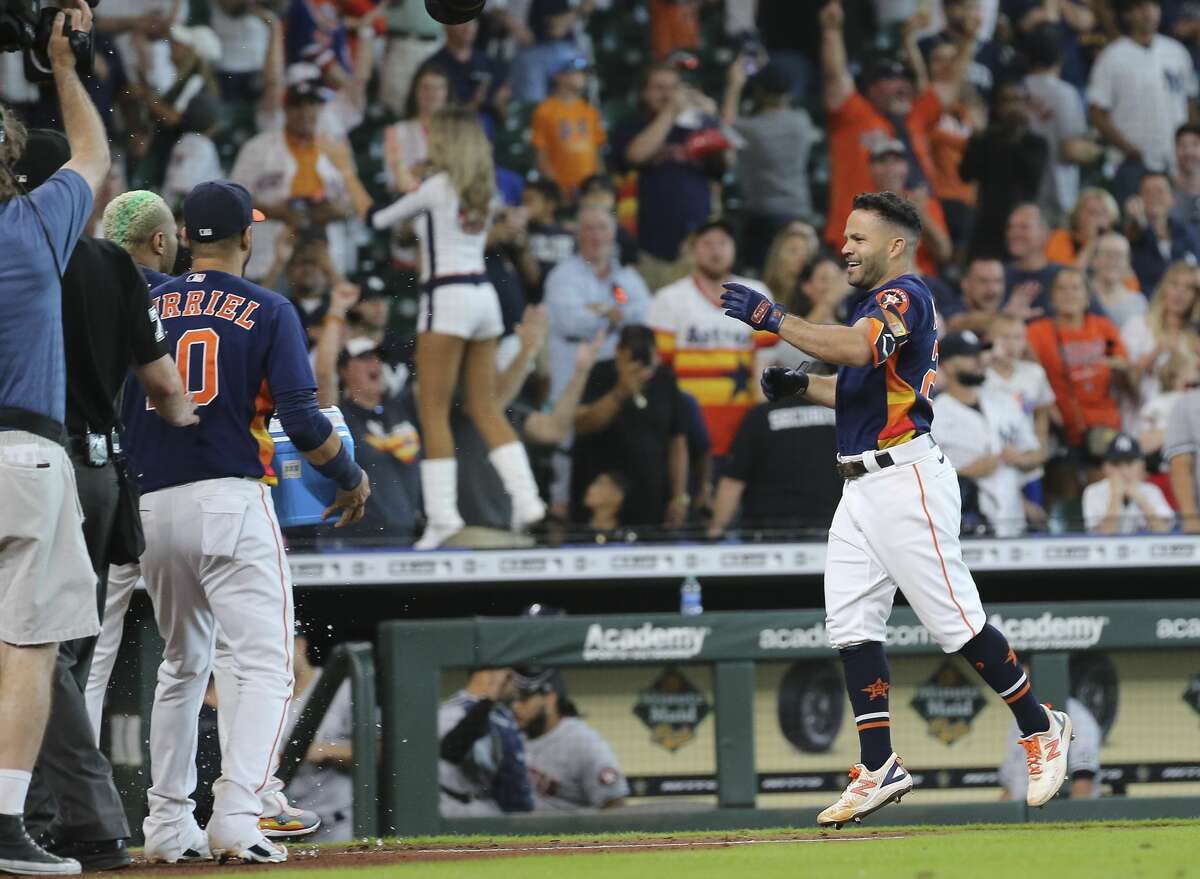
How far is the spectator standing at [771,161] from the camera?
11.2 metres

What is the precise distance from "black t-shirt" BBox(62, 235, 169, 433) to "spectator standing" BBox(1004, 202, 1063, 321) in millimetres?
6969

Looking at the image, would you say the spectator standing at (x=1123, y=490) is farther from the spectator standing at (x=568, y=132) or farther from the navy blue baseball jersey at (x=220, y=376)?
the navy blue baseball jersey at (x=220, y=376)

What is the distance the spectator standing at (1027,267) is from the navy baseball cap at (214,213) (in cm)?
645

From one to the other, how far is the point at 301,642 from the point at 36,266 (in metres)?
4.27

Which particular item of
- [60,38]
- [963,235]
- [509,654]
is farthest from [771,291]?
[60,38]

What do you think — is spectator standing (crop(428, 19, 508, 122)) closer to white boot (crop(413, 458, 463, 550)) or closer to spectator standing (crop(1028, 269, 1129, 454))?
white boot (crop(413, 458, 463, 550))

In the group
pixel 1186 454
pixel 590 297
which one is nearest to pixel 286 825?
pixel 590 297

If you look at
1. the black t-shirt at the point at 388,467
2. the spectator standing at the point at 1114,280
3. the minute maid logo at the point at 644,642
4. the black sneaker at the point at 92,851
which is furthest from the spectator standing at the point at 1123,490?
the black sneaker at the point at 92,851

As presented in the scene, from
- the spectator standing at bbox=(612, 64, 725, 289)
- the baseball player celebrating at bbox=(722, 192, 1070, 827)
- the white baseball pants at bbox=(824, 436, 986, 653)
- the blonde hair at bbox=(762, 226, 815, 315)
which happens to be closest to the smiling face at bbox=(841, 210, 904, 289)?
the baseball player celebrating at bbox=(722, 192, 1070, 827)

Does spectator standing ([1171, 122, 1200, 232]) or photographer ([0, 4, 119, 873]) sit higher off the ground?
spectator standing ([1171, 122, 1200, 232])

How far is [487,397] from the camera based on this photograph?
9.49 meters

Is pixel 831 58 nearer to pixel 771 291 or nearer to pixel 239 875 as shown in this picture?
pixel 771 291

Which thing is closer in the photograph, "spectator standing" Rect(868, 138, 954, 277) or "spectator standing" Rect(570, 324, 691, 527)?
"spectator standing" Rect(570, 324, 691, 527)

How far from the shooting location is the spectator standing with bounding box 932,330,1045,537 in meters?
10.0
